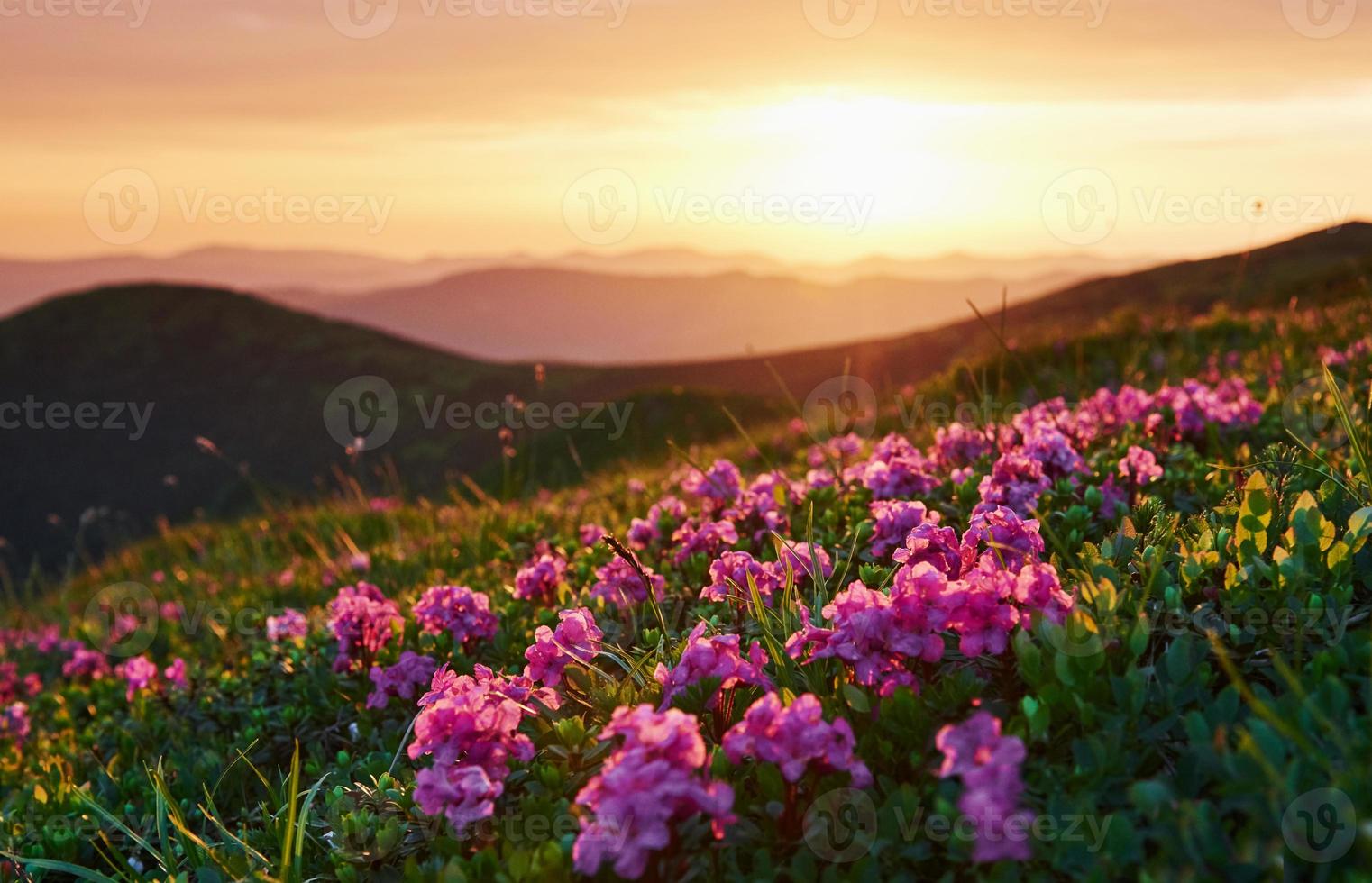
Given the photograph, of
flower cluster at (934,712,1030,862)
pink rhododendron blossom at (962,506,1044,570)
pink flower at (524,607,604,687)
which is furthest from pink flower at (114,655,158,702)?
flower cluster at (934,712,1030,862)

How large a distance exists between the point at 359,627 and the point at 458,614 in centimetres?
58

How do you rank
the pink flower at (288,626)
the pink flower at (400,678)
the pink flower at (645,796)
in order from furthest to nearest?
the pink flower at (288,626) → the pink flower at (400,678) → the pink flower at (645,796)

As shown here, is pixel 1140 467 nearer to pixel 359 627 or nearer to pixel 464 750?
pixel 464 750

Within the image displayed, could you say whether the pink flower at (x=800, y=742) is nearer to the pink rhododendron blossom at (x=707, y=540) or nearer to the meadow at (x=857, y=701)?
the meadow at (x=857, y=701)

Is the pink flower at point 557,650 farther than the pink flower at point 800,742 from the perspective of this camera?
Yes

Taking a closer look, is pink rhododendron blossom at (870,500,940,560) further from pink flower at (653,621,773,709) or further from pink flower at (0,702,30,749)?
pink flower at (0,702,30,749)

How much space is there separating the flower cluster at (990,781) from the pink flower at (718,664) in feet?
2.27

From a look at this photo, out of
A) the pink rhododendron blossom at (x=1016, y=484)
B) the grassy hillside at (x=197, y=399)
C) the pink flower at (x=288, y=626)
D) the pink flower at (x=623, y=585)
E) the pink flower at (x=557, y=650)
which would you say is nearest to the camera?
the pink flower at (x=557, y=650)

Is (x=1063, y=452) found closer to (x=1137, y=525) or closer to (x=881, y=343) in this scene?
(x=1137, y=525)

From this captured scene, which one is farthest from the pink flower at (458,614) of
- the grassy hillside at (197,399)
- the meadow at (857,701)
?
the grassy hillside at (197,399)

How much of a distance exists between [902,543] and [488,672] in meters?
1.75

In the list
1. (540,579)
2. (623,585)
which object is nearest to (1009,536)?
(623,585)

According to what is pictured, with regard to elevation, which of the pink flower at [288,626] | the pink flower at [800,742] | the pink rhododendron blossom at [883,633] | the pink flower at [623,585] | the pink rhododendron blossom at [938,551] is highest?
the pink rhododendron blossom at [938,551]

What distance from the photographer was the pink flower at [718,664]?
2639 millimetres
